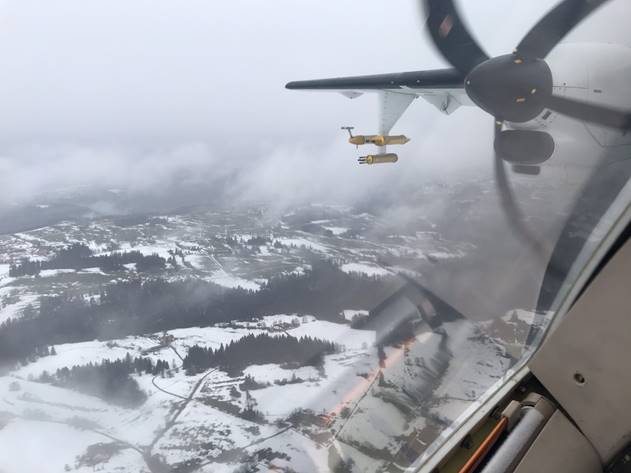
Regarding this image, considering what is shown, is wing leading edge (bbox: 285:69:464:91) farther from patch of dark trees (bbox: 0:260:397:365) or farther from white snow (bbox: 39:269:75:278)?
white snow (bbox: 39:269:75:278)

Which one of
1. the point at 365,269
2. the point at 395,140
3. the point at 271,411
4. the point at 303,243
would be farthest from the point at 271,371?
the point at 303,243

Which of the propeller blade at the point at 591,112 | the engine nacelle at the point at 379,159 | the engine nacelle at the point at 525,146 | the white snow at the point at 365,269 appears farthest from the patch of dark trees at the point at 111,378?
the propeller blade at the point at 591,112

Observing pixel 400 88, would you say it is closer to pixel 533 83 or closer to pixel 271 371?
pixel 533 83

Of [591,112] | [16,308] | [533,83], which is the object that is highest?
[533,83]

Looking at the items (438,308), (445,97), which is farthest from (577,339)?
(445,97)

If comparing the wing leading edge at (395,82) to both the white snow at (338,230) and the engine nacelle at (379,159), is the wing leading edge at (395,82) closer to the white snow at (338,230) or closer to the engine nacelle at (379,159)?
the engine nacelle at (379,159)
